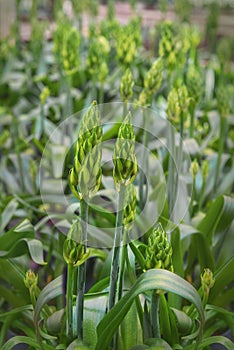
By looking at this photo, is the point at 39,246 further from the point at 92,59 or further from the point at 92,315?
the point at 92,59

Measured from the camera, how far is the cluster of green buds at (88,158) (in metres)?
0.54

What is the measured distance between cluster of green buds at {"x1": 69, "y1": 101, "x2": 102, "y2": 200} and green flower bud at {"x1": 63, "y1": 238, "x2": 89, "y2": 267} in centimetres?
5

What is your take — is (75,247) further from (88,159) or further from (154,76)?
(154,76)

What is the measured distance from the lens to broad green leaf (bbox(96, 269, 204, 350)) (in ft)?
1.87

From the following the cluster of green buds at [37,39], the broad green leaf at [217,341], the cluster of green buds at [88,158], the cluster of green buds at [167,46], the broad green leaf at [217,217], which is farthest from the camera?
the cluster of green buds at [37,39]

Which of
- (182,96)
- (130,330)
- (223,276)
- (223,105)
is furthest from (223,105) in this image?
(130,330)

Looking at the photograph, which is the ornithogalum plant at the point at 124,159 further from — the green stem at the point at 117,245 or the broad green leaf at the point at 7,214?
the broad green leaf at the point at 7,214

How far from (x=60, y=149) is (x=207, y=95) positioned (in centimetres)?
56

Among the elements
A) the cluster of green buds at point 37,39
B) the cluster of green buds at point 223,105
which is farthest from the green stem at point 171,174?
the cluster of green buds at point 37,39

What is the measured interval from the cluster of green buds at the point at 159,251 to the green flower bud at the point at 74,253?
6 centimetres

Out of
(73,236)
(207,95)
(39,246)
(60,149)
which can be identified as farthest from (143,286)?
(207,95)

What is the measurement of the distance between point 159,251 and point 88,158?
120 millimetres

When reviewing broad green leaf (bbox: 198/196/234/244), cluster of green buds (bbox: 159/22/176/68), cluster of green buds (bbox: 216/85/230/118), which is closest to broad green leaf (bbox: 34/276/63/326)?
broad green leaf (bbox: 198/196/234/244)

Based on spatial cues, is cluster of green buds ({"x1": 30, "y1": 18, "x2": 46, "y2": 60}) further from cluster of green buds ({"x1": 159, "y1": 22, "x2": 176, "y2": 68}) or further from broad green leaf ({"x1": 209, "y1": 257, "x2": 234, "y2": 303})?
broad green leaf ({"x1": 209, "y1": 257, "x2": 234, "y2": 303})
